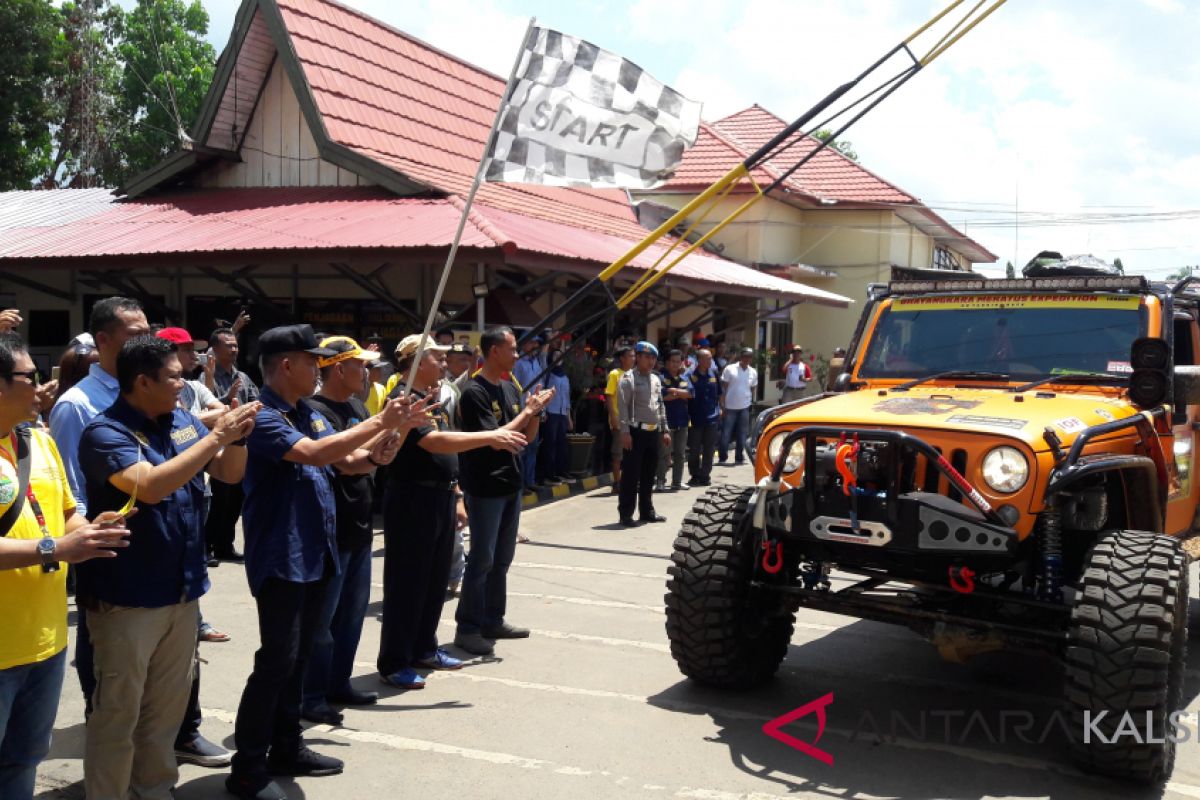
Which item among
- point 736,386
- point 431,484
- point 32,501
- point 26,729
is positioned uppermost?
point 736,386

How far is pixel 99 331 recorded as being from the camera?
15.8ft

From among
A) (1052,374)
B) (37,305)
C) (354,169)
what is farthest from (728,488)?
(37,305)

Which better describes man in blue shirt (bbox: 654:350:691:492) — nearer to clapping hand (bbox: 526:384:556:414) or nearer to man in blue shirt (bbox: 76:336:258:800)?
clapping hand (bbox: 526:384:556:414)

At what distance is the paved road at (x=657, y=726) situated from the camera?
4.66 meters

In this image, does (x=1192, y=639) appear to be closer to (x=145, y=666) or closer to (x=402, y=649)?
(x=402, y=649)

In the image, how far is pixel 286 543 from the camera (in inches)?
173

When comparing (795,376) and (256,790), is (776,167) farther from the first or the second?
(256,790)

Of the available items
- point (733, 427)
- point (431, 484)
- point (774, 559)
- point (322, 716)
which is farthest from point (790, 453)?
point (733, 427)

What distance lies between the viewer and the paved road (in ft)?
15.3

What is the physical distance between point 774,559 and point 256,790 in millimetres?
2690

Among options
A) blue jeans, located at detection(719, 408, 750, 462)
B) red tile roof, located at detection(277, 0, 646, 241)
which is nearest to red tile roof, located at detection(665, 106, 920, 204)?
red tile roof, located at detection(277, 0, 646, 241)

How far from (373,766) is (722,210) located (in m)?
22.6

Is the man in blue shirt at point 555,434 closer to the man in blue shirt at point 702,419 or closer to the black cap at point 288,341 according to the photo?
the man in blue shirt at point 702,419

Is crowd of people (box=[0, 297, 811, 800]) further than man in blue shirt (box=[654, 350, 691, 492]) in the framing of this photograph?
No
